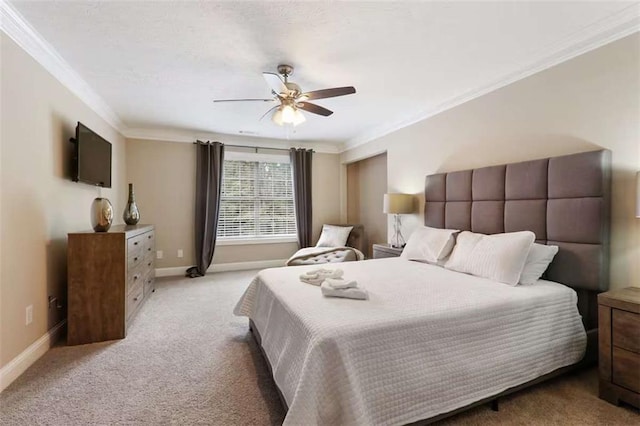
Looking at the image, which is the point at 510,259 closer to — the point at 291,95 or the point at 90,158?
the point at 291,95

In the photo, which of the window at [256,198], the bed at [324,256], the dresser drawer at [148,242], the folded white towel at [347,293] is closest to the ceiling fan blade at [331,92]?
the folded white towel at [347,293]

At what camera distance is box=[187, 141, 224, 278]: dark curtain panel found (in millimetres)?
4957

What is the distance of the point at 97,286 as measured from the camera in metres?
2.56

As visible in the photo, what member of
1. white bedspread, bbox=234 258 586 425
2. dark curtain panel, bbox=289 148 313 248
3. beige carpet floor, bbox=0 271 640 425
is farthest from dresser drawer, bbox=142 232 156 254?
dark curtain panel, bbox=289 148 313 248

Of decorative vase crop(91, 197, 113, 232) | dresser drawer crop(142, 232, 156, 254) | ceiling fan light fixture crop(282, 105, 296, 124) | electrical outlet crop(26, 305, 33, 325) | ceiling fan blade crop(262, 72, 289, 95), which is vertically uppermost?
ceiling fan blade crop(262, 72, 289, 95)

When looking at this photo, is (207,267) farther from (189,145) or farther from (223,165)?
(189,145)

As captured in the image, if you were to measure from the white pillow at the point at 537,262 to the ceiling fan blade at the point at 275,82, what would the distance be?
2.37 m

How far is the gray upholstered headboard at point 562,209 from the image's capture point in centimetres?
206

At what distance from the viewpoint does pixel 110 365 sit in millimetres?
2188

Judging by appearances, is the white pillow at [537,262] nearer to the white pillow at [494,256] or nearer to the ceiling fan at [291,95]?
the white pillow at [494,256]

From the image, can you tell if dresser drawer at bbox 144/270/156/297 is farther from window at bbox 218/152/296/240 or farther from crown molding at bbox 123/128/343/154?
crown molding at bbox 123/128/343/154

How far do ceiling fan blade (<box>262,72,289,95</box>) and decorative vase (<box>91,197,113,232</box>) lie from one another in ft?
6.17

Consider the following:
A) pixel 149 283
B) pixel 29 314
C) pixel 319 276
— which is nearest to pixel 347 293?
pixel 319 276

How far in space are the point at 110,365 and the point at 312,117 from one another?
3445 millimetres
